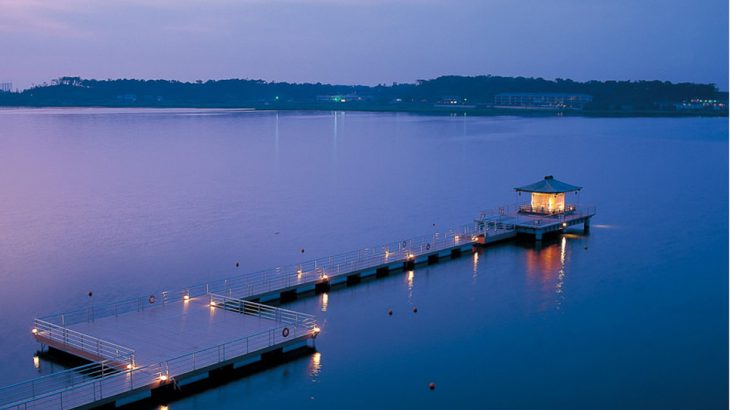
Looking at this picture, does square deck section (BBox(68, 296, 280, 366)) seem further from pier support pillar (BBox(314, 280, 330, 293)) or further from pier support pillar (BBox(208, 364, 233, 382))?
pier support pillar (BBox(314, 280, 330, 293))

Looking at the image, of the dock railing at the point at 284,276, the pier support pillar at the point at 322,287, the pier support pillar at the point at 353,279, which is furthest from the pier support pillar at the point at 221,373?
the pier support pillar at the point at 353,279

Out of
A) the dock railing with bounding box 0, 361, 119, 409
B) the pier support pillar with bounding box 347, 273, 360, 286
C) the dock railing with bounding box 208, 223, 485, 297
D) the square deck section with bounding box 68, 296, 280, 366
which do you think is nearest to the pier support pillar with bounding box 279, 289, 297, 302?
the dock railing with bounding box 208, 223, 485, 297

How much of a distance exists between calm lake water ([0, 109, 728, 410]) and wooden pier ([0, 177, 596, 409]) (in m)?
0.80

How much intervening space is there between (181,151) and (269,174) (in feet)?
90.0

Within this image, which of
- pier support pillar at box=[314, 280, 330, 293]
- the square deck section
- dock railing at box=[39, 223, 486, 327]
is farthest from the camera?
pier support pillar at box=[314, 280, 330, 293]

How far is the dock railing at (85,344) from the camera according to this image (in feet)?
69.3

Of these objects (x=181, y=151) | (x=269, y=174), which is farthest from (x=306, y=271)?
(x=181, y=151)

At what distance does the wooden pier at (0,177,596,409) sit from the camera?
19.8 m

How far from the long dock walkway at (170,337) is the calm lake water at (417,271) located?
2.73ft

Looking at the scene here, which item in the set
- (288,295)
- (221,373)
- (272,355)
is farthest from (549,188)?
(221,373)

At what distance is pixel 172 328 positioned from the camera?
23.8 m

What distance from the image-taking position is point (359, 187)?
6556cm

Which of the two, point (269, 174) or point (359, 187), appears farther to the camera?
point (269, 174)

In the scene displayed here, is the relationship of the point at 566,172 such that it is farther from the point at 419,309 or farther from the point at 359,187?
the point at 419,309
